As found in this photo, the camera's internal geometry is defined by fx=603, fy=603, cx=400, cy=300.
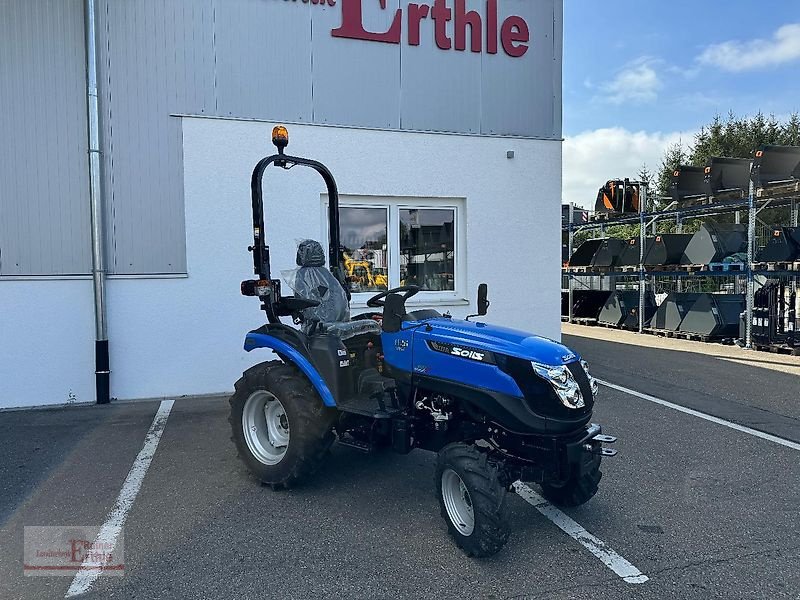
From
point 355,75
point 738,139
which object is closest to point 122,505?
point 355,75

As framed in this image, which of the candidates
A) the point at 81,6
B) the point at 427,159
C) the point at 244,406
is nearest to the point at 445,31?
the point at 427,159

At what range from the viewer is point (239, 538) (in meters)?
3.42

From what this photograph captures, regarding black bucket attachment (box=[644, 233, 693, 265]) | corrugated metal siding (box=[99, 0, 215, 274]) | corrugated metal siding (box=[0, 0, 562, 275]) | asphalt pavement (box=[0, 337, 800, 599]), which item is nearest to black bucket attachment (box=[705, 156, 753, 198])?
black bucket attachment (box=[644, 233, 693, 265])

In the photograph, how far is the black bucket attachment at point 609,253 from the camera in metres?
14.8

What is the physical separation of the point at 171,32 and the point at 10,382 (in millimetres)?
4191

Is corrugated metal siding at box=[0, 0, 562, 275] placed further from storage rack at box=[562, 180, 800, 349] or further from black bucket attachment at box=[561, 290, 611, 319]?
black bucket attachment at box=[561, 290, 611, 319]

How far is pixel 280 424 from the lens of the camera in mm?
4426

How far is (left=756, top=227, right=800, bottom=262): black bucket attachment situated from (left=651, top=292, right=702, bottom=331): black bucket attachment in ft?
6.34

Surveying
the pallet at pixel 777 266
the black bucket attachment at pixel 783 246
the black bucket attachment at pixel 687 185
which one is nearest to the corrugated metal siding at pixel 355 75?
the pallet at pixel 777 266

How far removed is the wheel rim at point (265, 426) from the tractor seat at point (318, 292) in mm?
603

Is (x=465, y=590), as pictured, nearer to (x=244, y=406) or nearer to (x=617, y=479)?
(x=617, y=479)

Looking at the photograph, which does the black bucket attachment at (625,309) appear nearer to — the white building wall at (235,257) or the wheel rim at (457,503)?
the white building wall at (235,257)

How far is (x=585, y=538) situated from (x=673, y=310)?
414 inches

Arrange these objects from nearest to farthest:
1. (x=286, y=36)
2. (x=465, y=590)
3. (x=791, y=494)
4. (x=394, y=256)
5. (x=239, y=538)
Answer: (x=465, y=590)
(x=239, y=538)
(x=791, y=494)
(x=286, y=36)
(x=394, y=256)
